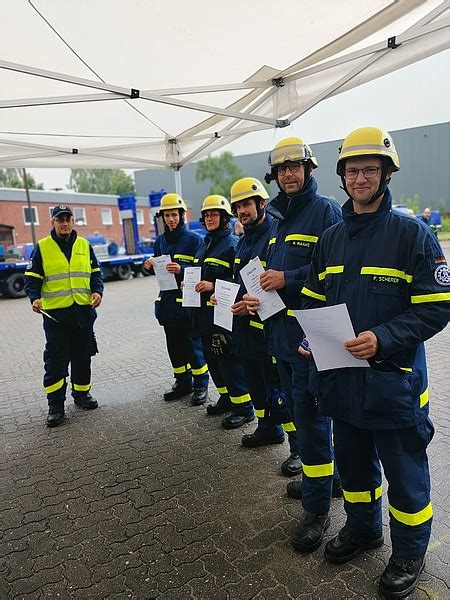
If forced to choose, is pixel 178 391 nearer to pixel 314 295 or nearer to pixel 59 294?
pixel 59 294

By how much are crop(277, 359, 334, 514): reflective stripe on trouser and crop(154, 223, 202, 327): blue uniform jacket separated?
7.54ft

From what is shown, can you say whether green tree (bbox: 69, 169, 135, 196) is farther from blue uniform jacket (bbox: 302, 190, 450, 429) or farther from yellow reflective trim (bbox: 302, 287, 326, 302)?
blue uniform jacket (bbox: 302, 190, 450, 429)

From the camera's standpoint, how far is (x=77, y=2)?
2898mm

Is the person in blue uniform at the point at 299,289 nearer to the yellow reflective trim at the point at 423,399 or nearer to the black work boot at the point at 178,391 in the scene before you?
the yellow reflective trim at the point at 423,399

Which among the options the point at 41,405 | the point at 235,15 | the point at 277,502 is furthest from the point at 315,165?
the point at 41,405

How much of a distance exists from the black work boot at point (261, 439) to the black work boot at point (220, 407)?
75 centimetres

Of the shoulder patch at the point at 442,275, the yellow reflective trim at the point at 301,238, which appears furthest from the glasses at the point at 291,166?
the shoulder patch at the point at 442,275

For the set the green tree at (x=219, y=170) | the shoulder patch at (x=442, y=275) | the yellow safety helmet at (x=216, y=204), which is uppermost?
the green tree at (x=219, y=170)

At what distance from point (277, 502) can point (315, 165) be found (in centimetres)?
221

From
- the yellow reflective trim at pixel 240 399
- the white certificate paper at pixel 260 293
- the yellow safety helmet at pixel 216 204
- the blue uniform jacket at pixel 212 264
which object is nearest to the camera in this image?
the white certificate paper at pixel 260 293

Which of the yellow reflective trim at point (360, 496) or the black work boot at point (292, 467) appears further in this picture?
the black work boot at point (292, 467)

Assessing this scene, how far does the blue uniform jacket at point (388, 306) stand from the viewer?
195cm

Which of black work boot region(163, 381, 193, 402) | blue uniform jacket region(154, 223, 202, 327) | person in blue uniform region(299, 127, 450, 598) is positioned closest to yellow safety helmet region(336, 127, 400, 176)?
person in blue uniform region(299, 127, 450, 598)

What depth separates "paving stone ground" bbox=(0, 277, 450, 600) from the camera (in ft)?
7.74
